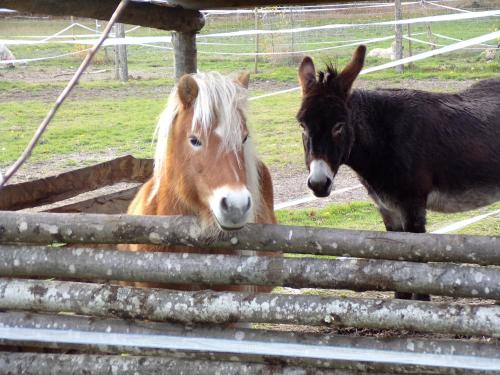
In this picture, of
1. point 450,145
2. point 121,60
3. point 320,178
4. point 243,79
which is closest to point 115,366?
point 243,79

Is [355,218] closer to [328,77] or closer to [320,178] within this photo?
[328,77]

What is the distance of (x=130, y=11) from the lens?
4.93 metres

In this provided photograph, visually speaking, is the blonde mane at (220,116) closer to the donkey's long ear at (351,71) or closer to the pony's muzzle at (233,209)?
the pony's muzzle at (233,209)

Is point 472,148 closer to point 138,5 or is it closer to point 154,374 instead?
point 138,5

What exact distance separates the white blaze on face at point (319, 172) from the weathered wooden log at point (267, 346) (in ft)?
5.64

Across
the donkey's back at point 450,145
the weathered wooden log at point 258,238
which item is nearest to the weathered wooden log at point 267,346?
the weathered wooden log at point 258,238

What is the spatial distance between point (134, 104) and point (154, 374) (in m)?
11.7

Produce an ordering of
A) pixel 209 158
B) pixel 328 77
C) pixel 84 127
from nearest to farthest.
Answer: pixel 209 158
pixel 328 77
pixel 84 127

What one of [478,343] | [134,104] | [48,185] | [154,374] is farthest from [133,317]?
[134,104]

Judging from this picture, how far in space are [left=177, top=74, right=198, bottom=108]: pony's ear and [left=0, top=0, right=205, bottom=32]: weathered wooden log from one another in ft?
4.54

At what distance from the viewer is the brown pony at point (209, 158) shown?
9.70ft

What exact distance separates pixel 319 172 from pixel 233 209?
5.94ft

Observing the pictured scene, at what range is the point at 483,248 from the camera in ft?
9.16

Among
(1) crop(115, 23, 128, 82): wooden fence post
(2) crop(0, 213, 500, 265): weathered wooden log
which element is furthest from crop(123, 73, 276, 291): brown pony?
(1) crop(115, 23, 128, 82): wooden fence post
